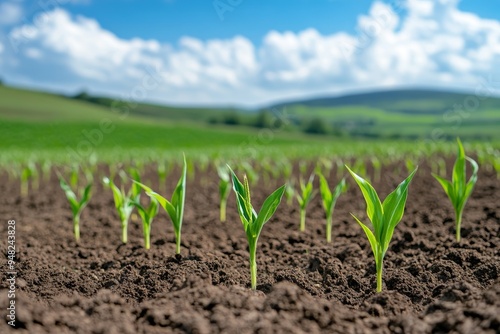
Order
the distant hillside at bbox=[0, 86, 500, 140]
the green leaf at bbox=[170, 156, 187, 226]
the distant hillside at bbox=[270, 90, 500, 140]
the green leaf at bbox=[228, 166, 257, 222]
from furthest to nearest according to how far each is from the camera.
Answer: the distant hillside at bbox=[270, 90, 500, 140] < the distant hillside at bbox=[0, 86, 500, 140] < the green leaf at bbox=[170, 156, 187, 226] < the green leaf at bbox=[228, 166, 257, 222]

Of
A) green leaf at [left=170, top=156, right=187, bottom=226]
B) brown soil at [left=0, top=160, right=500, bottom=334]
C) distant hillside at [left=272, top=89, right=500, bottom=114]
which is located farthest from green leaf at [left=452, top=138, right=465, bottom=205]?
distant hillside at [left=272, top=89, right=500, bottom=114]

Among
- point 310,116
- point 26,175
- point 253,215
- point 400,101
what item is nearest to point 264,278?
point 253,215

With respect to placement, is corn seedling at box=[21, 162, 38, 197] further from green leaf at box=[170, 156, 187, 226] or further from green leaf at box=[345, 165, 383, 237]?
green leaf at box=[345, 165, 383, 237]

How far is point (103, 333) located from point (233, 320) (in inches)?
22.7

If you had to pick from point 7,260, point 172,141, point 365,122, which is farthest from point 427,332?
point 365,122

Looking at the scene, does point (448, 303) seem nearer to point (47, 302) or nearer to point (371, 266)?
point (371, 266)

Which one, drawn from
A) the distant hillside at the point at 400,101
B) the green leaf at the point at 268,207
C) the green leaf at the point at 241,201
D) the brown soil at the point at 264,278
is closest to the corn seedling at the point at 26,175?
the brown soil at the point at 264,278

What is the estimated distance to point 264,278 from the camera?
344 cm

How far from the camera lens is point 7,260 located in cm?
401

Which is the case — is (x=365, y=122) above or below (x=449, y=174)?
above

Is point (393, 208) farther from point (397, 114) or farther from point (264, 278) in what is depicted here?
point (397, 114)

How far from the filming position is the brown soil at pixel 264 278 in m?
2.36

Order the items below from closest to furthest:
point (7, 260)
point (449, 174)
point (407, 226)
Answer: point (7, 260) → point (407, 226) → point (449, 174)

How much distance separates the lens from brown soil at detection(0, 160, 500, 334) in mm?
2357
